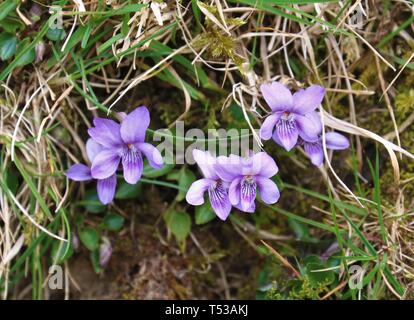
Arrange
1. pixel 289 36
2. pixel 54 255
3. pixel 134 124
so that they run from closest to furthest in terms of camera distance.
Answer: pixel 134 124 < pixel 289 36 < pixel 54 255

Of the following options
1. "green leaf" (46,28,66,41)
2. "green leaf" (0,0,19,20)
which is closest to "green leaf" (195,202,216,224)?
"green leaf" (46,28,66,41)

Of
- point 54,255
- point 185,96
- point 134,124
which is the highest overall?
point 185,96

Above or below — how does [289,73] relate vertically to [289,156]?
above

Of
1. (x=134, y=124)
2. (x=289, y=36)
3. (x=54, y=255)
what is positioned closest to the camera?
(x=134, y=124)

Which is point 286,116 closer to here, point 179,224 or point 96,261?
point 179,224

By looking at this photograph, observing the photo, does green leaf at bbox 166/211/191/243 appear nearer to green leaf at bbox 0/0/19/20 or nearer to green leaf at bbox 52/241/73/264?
green leaf at bbox 52/241/73/264
